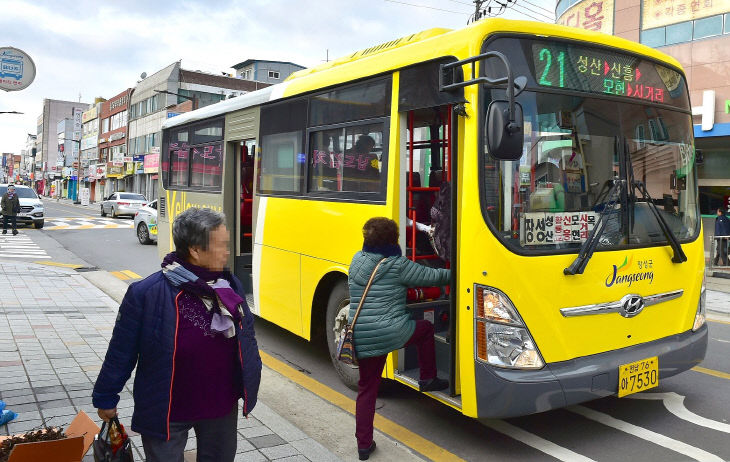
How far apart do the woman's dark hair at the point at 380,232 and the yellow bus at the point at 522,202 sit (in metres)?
0.42

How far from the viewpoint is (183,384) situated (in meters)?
2.64

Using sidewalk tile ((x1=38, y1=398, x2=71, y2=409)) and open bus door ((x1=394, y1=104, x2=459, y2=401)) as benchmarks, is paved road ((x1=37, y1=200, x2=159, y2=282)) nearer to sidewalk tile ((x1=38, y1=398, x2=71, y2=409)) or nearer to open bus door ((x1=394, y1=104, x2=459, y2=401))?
sidewalk tile ((x1=38, y1=398, x2=71, y2=409))

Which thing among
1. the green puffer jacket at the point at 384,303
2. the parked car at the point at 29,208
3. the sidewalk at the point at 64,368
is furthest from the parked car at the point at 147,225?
the green puffer jacket at the point at 384,303

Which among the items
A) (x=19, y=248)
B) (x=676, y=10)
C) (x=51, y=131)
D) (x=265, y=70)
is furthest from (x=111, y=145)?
(x=676, y=10)

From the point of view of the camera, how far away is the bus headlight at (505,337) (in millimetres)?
3943

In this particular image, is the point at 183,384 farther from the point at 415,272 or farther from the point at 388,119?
the point at 388,119

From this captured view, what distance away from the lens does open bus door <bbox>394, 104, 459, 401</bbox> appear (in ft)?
15.7

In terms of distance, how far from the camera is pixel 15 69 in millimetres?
6109

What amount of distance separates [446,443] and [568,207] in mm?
1903

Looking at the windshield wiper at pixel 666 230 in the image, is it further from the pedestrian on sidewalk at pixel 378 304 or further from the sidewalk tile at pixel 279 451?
the sidewalk tile at pixel 279 451

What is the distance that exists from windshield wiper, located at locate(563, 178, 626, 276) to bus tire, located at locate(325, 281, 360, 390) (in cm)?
200

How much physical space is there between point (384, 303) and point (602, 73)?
2.31 meters

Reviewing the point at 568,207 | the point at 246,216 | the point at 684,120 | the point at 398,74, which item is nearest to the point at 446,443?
the point at 568,207

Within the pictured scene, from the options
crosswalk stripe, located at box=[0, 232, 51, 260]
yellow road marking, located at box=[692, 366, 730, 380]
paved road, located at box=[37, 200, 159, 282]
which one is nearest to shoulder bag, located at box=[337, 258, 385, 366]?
yellow road marking, located at box=[692, 366, 730, 380]
